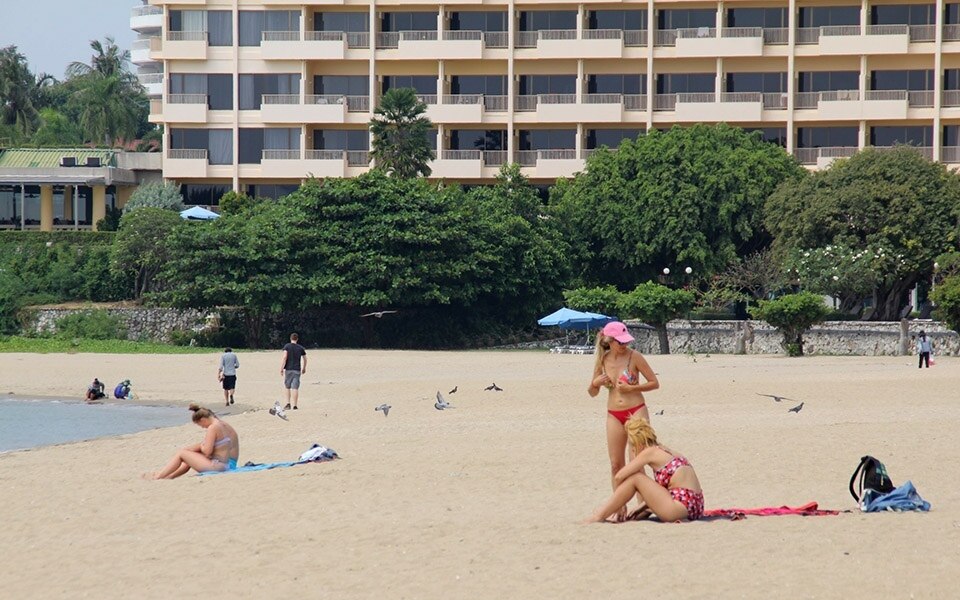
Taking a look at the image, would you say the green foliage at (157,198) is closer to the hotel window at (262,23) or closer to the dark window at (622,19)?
the hotel window at (262,23)

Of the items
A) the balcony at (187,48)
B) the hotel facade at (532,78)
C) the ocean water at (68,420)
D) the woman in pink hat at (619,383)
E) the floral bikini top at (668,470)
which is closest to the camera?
the floral bikini top at (668,470)

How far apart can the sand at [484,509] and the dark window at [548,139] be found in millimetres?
36618

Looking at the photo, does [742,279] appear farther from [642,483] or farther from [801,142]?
[642,483]

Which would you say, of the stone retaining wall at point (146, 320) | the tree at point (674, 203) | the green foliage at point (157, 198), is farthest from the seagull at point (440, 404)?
the green foliage at point (157, 198)

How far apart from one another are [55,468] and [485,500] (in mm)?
6967

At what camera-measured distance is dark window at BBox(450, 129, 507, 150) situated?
6162 centimetres

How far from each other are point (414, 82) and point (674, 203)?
1657 cm

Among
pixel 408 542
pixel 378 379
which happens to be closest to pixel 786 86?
pixel 378 379

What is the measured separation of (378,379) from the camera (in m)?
32.2

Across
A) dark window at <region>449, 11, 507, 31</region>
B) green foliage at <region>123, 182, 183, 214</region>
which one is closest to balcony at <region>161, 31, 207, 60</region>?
green foliage at <region>123, 182, 183, 214</region>

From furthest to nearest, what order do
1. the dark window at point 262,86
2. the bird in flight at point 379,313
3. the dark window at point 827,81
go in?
the dark window at point 262,86 < the dark window at point 827,81 < the bird in flight at point 379,313

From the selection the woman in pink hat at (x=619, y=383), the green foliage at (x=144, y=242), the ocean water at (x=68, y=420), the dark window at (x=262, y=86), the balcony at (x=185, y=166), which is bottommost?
the ocean water at (x=68, y=420)

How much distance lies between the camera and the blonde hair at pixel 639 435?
1148 cm

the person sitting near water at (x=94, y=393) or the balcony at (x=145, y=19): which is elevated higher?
the balcony at (x=145, y=19)
